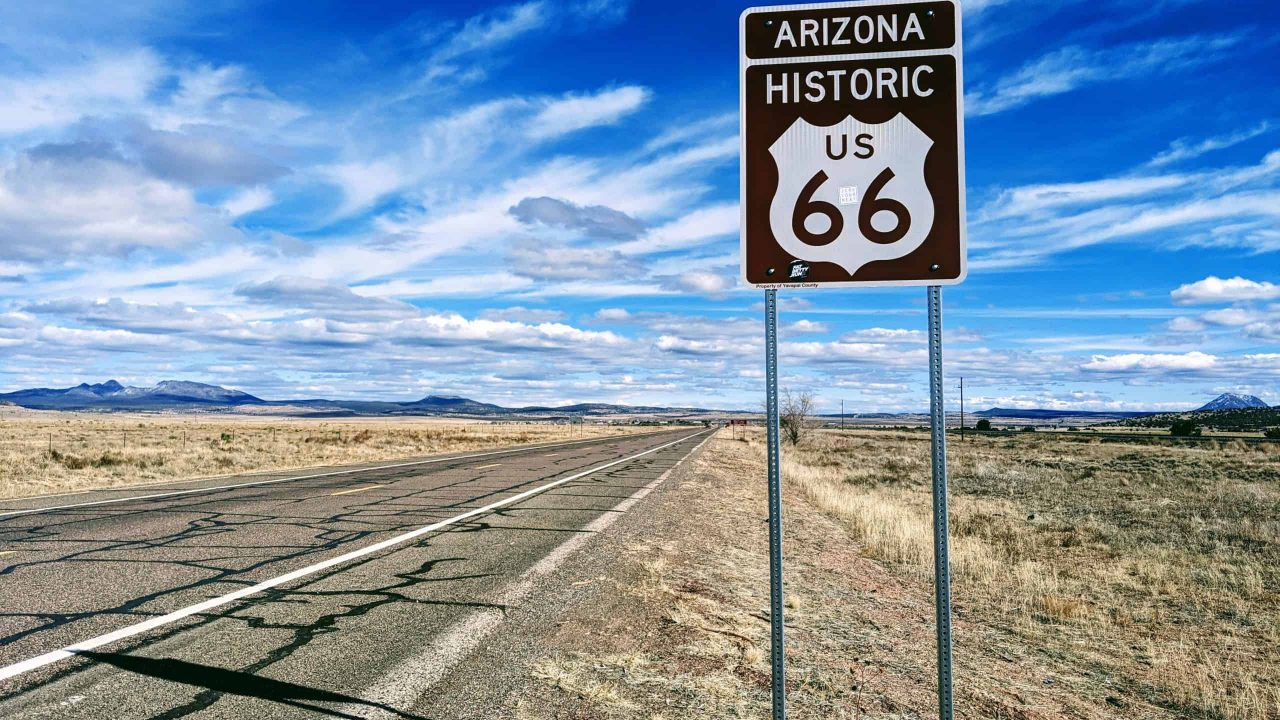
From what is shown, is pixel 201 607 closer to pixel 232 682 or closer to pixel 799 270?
pixel 232 682

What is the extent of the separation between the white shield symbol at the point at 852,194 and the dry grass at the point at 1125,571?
4.83 metres

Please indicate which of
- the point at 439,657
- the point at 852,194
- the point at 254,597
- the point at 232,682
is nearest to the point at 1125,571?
the point at 439,657

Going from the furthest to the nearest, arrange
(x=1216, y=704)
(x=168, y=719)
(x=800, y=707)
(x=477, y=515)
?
(x=477, y=515)
(x=1216, y=704)
(x=800, y=707)
(x=168, y=719)

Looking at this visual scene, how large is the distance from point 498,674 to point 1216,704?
5235 mm

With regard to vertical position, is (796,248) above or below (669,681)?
above

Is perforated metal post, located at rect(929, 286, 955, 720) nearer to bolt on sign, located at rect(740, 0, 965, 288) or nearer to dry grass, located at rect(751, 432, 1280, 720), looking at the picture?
bolt on sign, located at rect(740, 0, 965, 288)

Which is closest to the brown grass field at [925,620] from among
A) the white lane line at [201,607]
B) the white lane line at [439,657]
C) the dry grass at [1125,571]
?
the dry grass at [1125,571]

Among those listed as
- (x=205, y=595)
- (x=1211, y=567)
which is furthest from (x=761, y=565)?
(x=1211, y=567)

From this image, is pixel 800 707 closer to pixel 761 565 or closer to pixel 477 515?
pixel 761 565

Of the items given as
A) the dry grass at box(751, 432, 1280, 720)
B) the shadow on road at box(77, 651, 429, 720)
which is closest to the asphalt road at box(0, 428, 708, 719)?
the shadow on road at box(77, 651, 429, 720)

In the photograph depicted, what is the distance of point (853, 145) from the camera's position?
127 inches

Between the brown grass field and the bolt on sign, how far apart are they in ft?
8.60

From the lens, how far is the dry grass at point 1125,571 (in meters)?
6.55

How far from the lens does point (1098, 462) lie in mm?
40531
